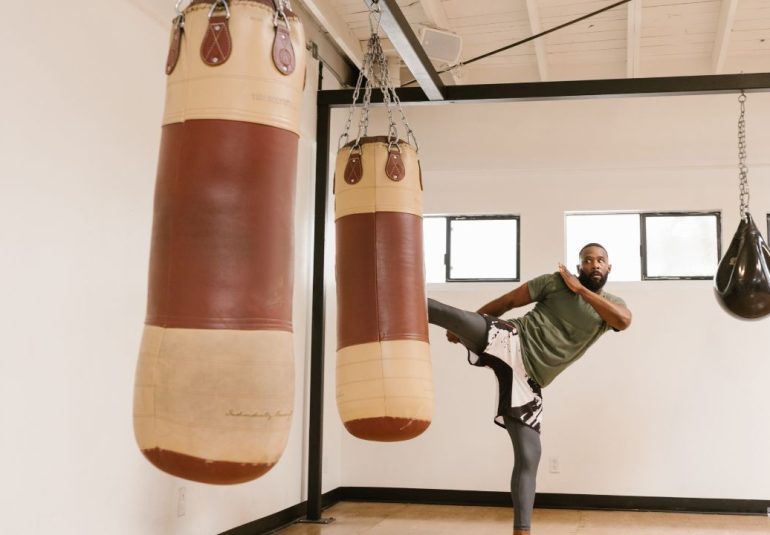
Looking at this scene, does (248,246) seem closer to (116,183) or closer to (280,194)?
(280,194)

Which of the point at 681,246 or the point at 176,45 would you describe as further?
the point at 681,246

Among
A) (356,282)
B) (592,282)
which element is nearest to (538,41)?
(592,282)

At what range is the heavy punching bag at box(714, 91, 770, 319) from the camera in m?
4.43

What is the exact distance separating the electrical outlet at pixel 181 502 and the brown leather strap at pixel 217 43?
108 inches

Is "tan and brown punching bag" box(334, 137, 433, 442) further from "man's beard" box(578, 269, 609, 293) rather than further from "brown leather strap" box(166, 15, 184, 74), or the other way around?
"man's beard" box(578, 269, 609, 293)

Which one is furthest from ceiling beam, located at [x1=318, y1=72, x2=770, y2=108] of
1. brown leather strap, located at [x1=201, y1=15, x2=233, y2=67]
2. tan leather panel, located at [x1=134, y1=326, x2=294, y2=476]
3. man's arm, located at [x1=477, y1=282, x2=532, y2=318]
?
tan leather panel, located at [x1=134, y1=326, x2=294, y2=476]

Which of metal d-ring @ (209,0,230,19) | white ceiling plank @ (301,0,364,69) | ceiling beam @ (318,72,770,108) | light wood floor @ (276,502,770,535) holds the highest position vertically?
white ceiling plank @ (301,0,364,69)

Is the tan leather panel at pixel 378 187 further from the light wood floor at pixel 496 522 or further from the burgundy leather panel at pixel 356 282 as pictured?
the light wood floor at pixel 496 522

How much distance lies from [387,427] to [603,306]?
5.99ft

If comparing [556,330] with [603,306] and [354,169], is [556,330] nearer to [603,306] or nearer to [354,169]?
[603,306]

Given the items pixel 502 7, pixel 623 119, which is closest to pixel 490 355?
pixel 502 7

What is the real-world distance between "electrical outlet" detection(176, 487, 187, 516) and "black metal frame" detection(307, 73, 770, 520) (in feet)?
3.70

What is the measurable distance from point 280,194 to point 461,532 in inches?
150

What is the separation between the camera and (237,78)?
1.58 meters
